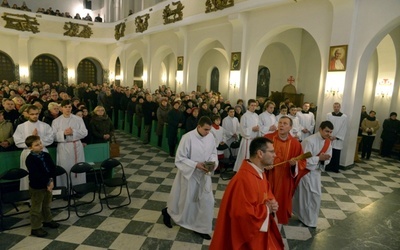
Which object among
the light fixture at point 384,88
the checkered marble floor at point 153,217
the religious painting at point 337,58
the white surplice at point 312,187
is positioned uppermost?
the religious painting at point 337,58

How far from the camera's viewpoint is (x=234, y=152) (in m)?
8.69

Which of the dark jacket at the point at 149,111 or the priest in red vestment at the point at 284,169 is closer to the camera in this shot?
the priest in red vestment at the point at 284,169

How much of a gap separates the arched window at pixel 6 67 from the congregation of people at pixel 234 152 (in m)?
15.9

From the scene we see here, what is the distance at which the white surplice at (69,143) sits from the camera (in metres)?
5.98

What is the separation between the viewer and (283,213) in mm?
4797

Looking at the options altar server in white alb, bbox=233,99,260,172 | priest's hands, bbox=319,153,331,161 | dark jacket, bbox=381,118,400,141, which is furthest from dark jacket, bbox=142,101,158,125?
dark jacket, bbox=381,118,400,141

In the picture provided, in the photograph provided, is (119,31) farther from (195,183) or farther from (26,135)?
(195,183)

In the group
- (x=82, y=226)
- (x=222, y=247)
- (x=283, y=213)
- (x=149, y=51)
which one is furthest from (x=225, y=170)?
(x=149, y=51)

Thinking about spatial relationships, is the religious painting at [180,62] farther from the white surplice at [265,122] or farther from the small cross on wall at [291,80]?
the white surplice at [265,122]

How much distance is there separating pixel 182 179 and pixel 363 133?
27.8 feet

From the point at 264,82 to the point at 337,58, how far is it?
921 cm

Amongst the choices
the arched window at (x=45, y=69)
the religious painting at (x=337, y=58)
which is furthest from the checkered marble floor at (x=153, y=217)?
the arched window at (x=45, y=69)

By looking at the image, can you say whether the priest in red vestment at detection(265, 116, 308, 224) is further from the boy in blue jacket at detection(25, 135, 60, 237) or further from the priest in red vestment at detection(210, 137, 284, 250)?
the boy in blue jacket at detection(25, 135, 60, 237)

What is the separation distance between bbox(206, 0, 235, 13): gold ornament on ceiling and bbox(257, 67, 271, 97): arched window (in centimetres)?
642
